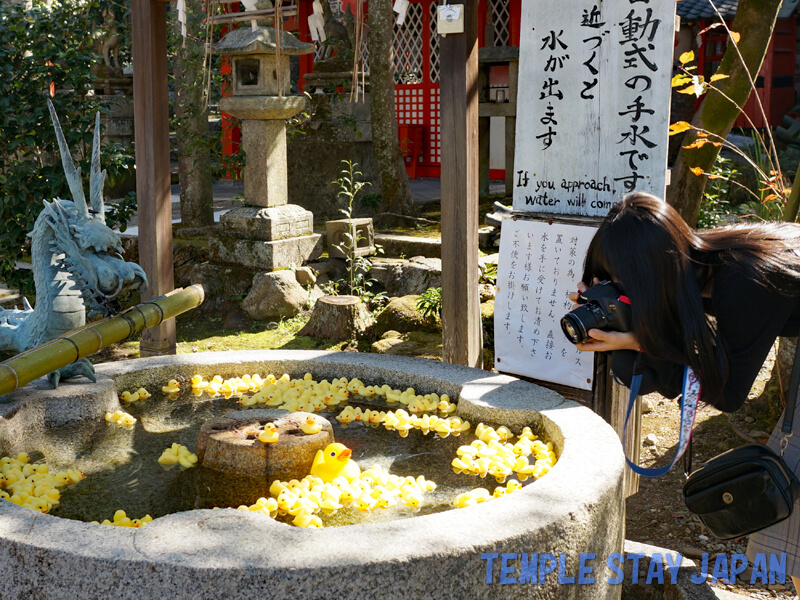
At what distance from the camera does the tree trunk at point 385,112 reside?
30.6 feet

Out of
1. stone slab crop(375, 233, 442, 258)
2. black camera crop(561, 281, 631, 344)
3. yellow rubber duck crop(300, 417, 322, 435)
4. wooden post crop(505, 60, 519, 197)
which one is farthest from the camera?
wooden post crop(505, 60, 519, 197)

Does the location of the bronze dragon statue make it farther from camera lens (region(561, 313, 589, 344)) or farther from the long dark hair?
the long dark hair

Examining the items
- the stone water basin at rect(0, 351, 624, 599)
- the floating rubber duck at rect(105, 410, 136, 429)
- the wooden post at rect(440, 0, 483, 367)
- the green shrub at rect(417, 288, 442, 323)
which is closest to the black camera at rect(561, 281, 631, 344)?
the stone water basin at rect(0, 351, 624, 599)

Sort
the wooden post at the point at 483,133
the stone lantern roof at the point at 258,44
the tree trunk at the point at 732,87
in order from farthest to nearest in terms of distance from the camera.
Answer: the wooden post at the point at 483,133 < the stone lantern roof at the point at 258,44 < the tree trunk at the point at 732,87

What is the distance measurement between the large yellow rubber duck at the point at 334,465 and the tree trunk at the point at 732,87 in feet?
12.5

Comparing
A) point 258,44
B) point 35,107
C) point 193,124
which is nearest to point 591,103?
point 258,44

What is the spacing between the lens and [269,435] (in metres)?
3.31

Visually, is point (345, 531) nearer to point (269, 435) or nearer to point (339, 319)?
point (269, 435)

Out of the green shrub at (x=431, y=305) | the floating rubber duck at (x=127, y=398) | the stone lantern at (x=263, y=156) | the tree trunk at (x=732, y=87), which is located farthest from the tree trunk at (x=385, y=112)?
the floating rubber duck at (x=127, y=398)

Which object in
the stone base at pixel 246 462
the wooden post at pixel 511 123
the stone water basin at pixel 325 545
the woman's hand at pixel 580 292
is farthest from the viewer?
the wooden post at pixel 511 123

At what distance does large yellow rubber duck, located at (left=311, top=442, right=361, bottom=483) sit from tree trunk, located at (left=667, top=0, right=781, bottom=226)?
3804 mm

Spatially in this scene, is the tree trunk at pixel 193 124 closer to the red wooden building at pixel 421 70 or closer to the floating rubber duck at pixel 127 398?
the red wooden building at pixel 421 70

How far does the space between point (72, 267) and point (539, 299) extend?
92.3 inches

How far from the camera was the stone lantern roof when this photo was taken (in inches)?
295
